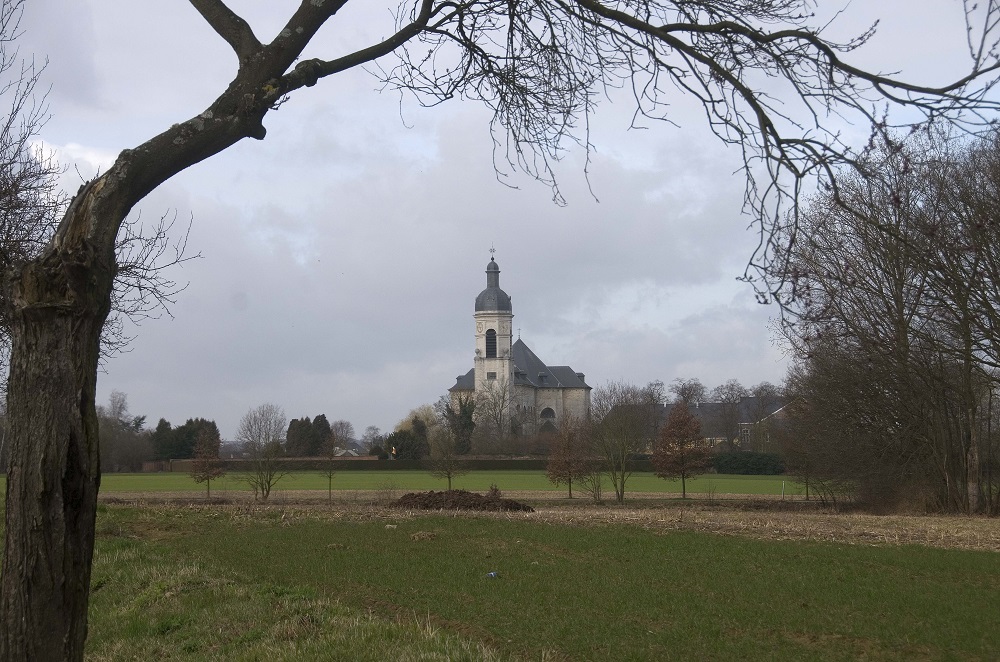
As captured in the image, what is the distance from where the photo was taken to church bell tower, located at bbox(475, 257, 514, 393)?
120 meters

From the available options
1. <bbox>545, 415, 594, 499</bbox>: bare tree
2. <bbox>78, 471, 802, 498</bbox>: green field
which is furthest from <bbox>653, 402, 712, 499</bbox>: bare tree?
<bbox>545, 415, 594, 499</bbox>: bare tree

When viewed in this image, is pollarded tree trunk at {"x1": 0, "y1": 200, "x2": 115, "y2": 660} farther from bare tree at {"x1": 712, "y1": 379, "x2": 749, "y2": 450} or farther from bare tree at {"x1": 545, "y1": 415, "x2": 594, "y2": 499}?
bare tree at {"x1": 712, "y1": 379, "x2": 749, "y2": 450}

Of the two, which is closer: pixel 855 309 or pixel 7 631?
pixel 7 631

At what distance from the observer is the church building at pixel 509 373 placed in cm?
12044

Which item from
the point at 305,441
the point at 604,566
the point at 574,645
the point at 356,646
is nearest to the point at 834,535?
the point at 604,566

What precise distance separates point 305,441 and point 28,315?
7148 centimetres

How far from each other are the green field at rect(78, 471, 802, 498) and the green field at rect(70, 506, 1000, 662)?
31535 mm

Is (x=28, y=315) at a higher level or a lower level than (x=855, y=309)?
lower

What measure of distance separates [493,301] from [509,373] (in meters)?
11.1

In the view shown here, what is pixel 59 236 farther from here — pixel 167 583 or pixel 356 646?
pixel 167 583

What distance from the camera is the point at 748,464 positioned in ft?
223

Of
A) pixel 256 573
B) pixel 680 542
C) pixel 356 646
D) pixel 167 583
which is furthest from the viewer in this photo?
pixel 680 542

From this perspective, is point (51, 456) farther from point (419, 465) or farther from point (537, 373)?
point (537, 373)

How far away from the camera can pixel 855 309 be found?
24.9 m
